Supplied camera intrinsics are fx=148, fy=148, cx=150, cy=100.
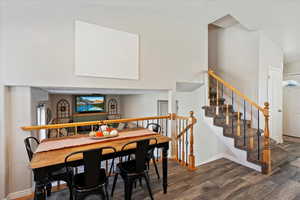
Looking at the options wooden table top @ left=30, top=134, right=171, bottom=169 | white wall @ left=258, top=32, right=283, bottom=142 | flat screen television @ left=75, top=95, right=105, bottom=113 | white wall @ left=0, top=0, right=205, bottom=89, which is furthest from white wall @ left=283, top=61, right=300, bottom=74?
flat screen television @ left=75, top=95, right=105, bottom=113

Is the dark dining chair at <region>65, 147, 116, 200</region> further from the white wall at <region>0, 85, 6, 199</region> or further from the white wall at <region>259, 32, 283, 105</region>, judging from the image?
the white wall at <region>259, 32, 283, 105</region>

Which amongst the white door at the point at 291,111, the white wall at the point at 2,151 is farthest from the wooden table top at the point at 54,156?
the white door at the point at 291,111

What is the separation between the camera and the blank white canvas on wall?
2.55 meters

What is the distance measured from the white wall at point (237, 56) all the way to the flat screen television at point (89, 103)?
581cm

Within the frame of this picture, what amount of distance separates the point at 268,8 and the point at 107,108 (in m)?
7.60

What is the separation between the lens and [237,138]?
3.23m

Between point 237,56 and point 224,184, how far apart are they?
11.4 ft

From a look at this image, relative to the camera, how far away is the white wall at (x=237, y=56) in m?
3.96

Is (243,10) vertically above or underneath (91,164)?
above

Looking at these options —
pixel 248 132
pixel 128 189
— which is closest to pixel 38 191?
pixel 128 189

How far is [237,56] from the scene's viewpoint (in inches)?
169

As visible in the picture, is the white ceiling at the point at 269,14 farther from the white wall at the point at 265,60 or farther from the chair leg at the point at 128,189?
the chair leg at the point at 128,189

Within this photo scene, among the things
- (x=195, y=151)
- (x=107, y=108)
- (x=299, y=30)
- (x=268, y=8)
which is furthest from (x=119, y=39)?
(x=107, y=108)

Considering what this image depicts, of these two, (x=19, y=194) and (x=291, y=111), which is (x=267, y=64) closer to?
(x=291, y=111)
